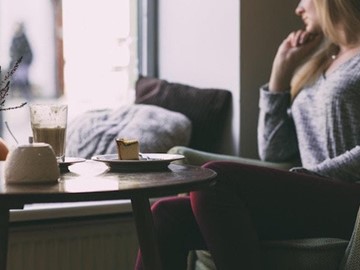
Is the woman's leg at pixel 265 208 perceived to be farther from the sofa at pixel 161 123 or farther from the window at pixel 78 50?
the window at pixel 78 50

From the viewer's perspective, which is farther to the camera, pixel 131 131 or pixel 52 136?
pixel 131 131

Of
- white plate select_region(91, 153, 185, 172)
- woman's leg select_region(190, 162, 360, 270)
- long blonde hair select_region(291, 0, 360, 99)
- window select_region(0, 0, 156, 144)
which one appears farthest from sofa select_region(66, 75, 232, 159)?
white plate select_region(91, 153, 185, 172)

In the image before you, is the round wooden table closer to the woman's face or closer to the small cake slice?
the small cake slice

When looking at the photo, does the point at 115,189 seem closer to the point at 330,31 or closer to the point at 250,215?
the point at 250,215

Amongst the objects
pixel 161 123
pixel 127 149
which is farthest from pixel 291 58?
pixel 127 149

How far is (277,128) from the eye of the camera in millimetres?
2170

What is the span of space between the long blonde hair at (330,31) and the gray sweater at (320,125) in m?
0.05

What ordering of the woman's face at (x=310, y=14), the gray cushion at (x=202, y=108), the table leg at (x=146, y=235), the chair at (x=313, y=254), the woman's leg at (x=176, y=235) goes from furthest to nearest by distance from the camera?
the gray cushion at (x=202, y=108) → the woman's face at (x=310, y=14) → the woman's leg at (x=176, y=235) → the chair at (x=313, y=254) → the table leg at (x=146, y=235)

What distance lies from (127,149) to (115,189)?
299 mm

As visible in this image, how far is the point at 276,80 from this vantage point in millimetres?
2203

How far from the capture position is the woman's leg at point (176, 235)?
168 cm

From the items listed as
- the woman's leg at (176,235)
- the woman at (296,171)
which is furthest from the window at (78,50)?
the woman's leg at (176,235)

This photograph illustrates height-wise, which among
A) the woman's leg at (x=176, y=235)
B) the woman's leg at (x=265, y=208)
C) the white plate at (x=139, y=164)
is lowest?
the woman's leg at (x=176, y=235)

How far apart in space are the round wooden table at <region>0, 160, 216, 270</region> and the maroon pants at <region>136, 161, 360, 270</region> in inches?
5.1
